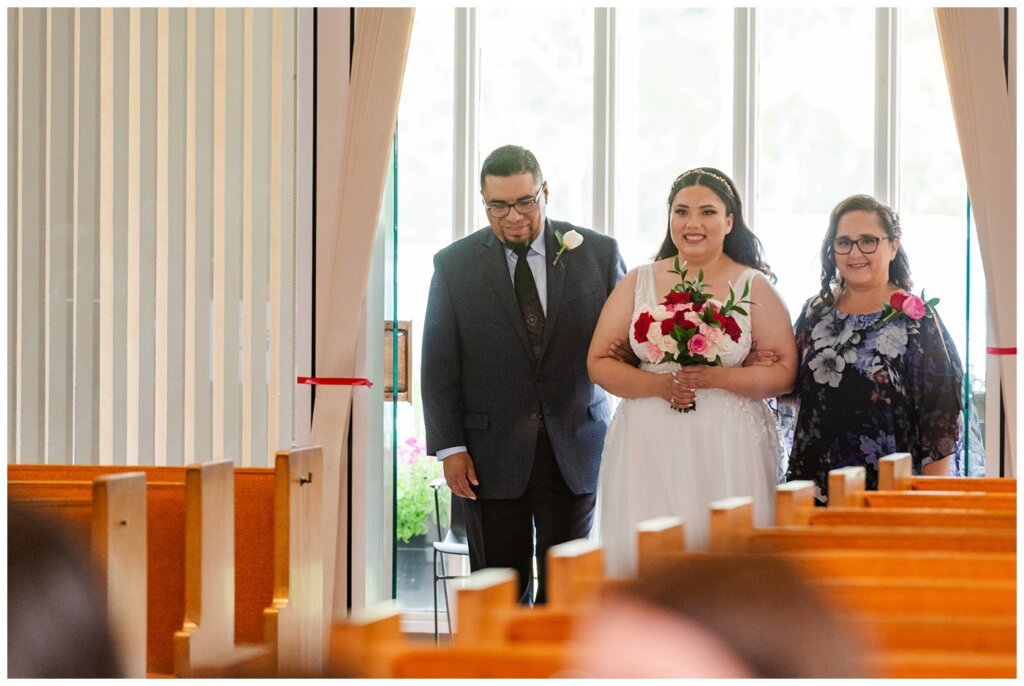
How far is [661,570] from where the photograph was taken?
3.01 ft

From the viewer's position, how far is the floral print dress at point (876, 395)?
3.29 metres

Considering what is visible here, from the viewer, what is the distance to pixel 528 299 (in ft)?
12.2

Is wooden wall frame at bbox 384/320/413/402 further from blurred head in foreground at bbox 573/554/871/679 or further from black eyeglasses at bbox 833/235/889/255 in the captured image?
blurred head in foreground at bbox 573/554/871/679

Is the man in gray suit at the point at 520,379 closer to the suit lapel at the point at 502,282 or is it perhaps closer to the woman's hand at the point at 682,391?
the suit lapel at the point at 502,282

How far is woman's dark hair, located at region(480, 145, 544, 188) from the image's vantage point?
362 centimetres

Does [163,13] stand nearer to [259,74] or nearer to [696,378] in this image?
[259,74]

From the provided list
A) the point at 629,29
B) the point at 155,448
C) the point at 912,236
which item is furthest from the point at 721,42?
the point at 155,448

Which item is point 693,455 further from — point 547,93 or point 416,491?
point 547,93

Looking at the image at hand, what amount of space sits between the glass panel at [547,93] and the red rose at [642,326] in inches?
51.1

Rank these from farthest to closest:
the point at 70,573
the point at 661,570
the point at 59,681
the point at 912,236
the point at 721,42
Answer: the point at 721,42, the point at 912,236, the point at 70,573, the point at 59,681, the point at 661,570

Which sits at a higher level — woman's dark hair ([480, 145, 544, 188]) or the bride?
woman's dark hair ([480, 145, 544, 188])

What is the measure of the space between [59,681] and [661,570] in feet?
2.32

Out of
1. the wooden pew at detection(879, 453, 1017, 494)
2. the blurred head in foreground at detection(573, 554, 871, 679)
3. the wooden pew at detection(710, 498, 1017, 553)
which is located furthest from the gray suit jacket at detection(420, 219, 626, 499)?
the blurred head in foreground at detection(573, 554, 871, 679)

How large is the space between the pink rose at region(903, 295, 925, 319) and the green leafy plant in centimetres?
204
